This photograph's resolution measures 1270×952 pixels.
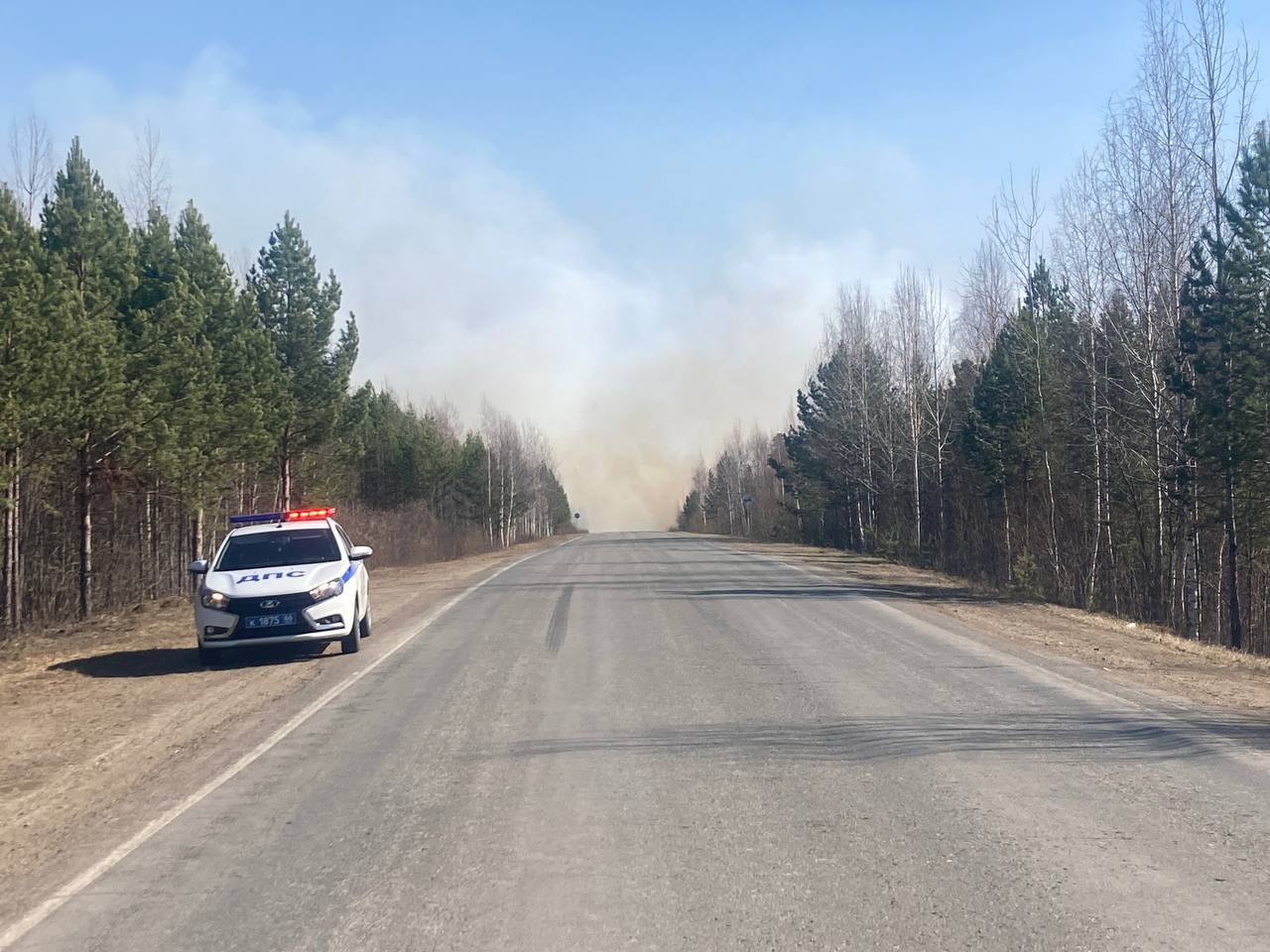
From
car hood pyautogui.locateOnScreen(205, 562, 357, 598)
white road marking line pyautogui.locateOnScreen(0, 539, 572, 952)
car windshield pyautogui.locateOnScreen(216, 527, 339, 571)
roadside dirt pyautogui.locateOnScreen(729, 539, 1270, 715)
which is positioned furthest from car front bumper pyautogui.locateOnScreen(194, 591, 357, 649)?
roadside dirt pyautogui.locateOnScreen(729, 539, 1270, 715)

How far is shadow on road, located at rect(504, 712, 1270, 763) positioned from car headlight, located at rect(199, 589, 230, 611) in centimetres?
649

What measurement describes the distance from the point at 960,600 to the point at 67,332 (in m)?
17.7

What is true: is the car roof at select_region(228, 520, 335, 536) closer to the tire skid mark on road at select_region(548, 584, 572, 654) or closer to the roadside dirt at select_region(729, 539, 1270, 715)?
the tire skid mark on road at select_region(548, 584, 572, 654)

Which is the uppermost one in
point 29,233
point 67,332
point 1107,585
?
point 29,233

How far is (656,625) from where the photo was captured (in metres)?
16.2

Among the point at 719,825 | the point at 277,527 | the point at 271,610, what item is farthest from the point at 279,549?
the point at 719,825

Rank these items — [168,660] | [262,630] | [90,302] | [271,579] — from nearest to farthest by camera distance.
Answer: [262,630]
[271,579]
[168,660]
[90,302]


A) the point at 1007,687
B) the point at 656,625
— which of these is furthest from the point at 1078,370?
the point at 1007,687

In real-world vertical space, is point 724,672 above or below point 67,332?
below

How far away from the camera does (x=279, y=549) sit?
48.6ft

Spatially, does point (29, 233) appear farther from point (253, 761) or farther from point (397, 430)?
point (397, 430)

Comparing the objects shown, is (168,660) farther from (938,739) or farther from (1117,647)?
(1117,647)

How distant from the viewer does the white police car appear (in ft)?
43.3

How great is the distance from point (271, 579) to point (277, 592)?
14.2 inches
